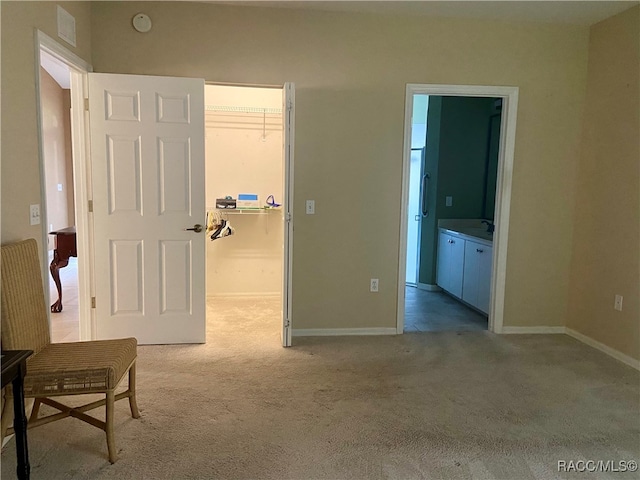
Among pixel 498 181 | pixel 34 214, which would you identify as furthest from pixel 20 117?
pixel 498 181

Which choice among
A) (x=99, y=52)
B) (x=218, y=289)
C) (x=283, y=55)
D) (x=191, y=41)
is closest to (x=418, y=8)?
(x=283, y=55)

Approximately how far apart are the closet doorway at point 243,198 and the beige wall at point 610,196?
270 centimetres

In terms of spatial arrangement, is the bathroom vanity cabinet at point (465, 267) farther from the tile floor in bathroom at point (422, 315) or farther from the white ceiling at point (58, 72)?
the white ceiling at point (58, 72)

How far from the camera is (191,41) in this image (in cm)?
316

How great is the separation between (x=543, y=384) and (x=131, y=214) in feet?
9.80

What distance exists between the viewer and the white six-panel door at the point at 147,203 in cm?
299

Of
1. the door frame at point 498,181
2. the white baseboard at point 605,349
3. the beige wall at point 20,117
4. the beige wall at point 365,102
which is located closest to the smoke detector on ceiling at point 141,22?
the beige wall at point 365,102

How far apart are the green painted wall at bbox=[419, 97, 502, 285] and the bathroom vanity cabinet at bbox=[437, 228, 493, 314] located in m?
0.27

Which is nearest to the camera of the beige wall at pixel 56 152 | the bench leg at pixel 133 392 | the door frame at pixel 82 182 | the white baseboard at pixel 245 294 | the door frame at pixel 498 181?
the bench leg at pixel 133 392

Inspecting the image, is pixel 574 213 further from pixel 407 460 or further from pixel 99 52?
pixel 99 52

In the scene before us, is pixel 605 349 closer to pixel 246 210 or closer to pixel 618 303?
pixel 618 303

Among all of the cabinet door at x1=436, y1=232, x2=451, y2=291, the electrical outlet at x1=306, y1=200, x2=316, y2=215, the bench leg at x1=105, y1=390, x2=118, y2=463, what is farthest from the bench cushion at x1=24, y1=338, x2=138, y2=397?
the cabinet door at x1=436, y1=232, x2=451, y2=291

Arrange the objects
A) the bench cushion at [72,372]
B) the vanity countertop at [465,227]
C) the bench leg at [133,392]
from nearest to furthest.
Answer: the bench cushion at [72,372]
the bench leg at [133,392]
the vanity countertop at [465,227]

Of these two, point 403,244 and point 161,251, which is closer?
point 161,251
